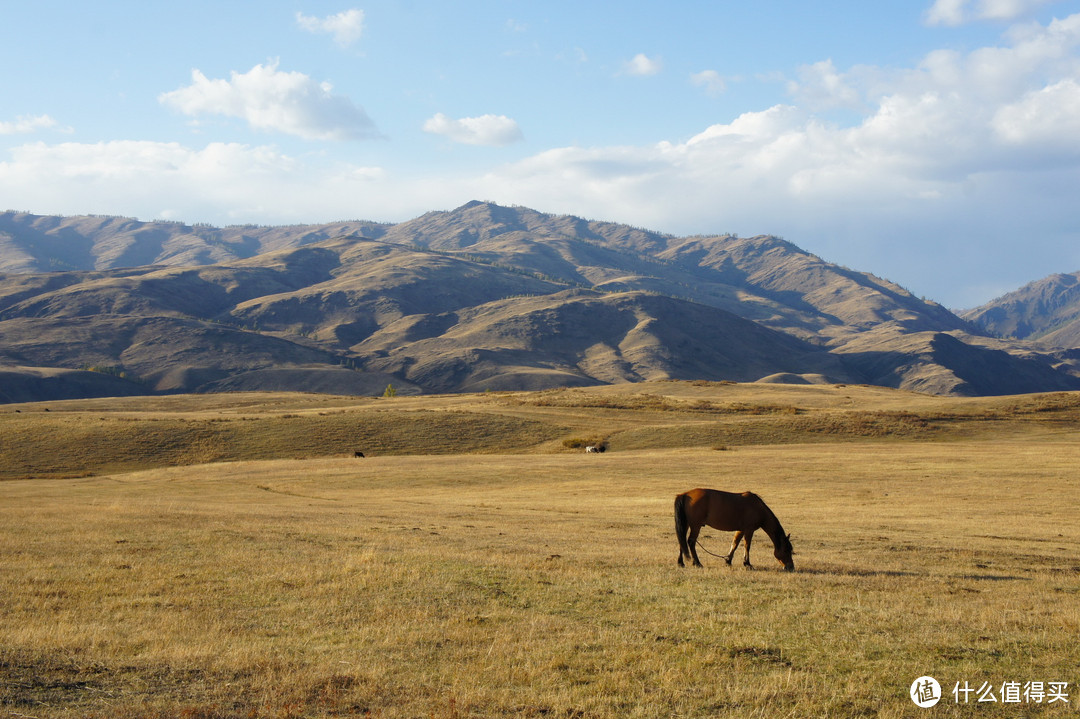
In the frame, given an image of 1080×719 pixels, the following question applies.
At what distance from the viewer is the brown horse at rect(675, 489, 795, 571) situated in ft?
64.5

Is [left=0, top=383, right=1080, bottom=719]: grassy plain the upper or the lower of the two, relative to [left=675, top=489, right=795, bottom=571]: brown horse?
lower

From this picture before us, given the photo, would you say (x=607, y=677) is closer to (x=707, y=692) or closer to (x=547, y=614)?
(x=707, y=692)

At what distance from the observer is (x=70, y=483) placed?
50.3 meters

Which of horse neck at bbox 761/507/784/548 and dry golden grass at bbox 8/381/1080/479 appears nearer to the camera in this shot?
horse neck at bbox 761/507/784/548

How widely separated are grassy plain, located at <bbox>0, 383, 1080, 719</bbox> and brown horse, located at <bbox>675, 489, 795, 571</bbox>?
64 cm

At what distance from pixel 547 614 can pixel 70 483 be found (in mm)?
48064

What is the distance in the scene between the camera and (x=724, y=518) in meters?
19.8

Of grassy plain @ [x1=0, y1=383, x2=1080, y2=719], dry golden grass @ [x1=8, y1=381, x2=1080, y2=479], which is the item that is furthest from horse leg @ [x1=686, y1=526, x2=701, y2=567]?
dry golden grass @ [x1=8, y1=381, x2=1080, y2=479]

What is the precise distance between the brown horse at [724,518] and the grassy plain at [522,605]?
645 millimetres

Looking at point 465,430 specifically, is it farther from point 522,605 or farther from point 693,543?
point 522,605

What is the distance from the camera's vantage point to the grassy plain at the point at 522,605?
9984 mm

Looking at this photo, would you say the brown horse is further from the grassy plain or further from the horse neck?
the grassy plain

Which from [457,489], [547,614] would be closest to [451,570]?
[547,614]

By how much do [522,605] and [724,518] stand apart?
7.12 metres
